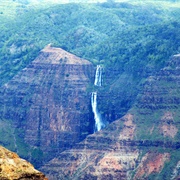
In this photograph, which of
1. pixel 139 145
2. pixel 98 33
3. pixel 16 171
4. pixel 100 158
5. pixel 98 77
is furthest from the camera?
pixel 98 33

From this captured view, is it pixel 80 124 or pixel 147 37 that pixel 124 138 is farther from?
pixel 147 37

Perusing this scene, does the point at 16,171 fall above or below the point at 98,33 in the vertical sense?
above

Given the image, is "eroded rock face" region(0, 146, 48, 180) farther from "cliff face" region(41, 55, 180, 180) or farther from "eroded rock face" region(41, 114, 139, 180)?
Answer: "eroded rock face" region(41, 114, 139, 180)

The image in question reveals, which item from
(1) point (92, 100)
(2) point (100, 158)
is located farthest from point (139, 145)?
(1) point (92, 100)

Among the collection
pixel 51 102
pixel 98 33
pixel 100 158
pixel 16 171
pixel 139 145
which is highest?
pixel 16 171

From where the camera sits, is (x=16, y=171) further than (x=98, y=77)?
No

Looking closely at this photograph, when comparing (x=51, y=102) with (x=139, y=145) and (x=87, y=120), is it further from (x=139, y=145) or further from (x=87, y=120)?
(x=139, y=145)
